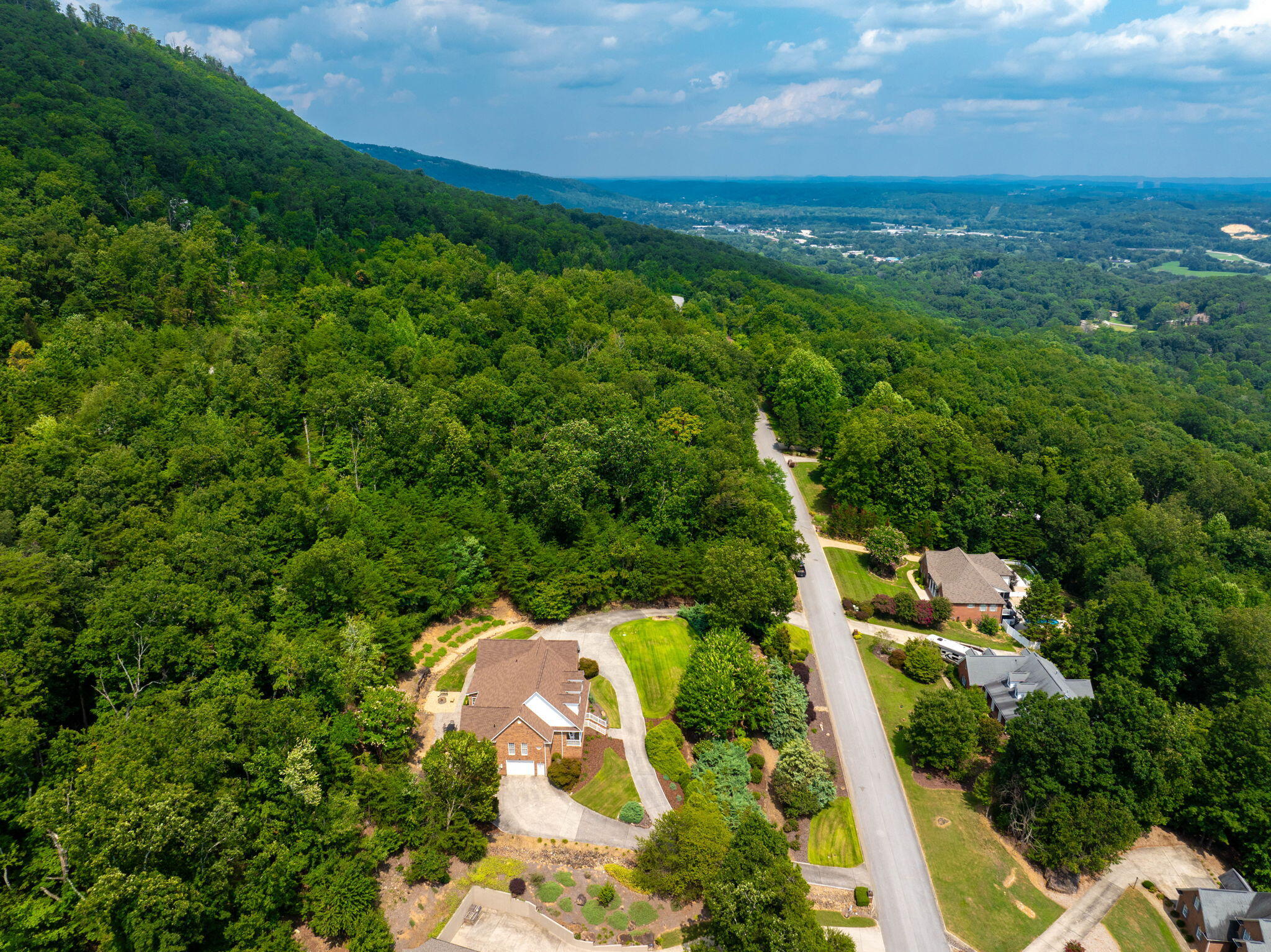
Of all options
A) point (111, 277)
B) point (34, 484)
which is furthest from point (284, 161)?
point (34, 484)

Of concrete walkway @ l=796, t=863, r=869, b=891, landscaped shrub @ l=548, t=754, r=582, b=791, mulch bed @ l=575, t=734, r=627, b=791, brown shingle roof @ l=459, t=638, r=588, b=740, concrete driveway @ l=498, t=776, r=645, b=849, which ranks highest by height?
brown shingle roof @ l=459, t=638, r=588, b=740

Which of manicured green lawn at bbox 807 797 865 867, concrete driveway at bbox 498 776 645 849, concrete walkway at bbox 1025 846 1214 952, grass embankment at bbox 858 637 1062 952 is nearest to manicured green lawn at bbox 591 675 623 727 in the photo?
concrete driveway at bbox 498 776 645 849

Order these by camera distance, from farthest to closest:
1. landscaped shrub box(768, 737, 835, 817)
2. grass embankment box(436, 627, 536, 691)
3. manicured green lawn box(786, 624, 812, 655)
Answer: manicured green lawn box(786, 624, 812, 655) < grass embankment box(436, 627, 536, 691) < landscaped shrub box(768, 737, 835, 817)

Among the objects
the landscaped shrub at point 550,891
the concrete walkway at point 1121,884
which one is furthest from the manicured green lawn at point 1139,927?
the landscaped shrub at point 550,891

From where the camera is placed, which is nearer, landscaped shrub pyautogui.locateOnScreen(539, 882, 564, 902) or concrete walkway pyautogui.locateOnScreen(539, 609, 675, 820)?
landscaped shrub pyautogui.locateOnScreen(539, 882, 564, 902)

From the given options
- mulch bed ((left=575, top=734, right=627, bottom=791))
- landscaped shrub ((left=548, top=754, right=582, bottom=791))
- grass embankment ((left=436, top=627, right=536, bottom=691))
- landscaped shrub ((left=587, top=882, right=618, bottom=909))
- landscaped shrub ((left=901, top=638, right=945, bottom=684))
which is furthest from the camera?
landscaped shrub ((left=901, top=638, right=945, bottom=684))

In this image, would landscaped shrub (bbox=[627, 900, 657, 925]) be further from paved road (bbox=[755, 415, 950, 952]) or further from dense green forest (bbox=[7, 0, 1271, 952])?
paved road (bbox=[755, 415, 950, 952])

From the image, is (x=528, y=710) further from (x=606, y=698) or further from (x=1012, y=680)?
(x=1012, y=680)
